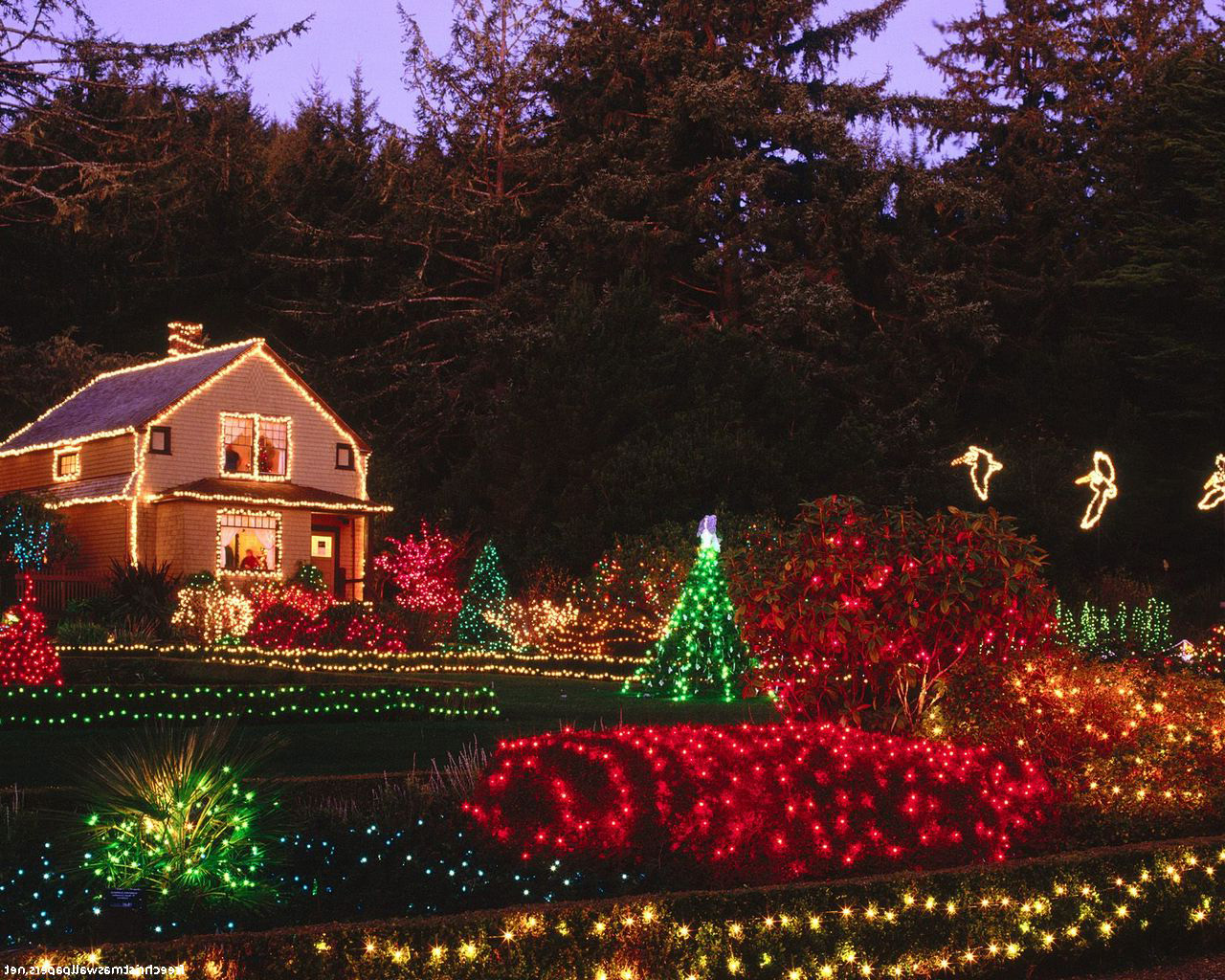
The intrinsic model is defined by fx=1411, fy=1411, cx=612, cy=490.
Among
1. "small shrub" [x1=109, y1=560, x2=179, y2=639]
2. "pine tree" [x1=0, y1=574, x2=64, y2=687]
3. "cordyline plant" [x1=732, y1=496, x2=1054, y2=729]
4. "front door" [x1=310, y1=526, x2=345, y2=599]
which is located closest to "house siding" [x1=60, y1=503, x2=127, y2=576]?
"small shrub" [x1=109, y1=560, x2=179, y2=639]

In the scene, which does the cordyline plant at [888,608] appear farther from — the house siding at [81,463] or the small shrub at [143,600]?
the house siding at [81,463]

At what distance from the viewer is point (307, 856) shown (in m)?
7.29

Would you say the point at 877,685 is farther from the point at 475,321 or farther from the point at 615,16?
the point at 615,16

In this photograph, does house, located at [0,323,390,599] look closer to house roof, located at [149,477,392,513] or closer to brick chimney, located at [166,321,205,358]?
house roof, located at [149,477,392,513]

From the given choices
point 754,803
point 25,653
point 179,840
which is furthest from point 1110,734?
point 25,653

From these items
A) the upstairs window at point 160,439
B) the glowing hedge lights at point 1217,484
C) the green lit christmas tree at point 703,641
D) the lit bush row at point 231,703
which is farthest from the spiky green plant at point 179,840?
the upstairs window at point 160,439

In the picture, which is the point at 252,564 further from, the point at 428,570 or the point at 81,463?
the point at 81,463

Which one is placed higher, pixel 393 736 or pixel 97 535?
pixel 97 535

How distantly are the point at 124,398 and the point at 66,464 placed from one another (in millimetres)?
2098

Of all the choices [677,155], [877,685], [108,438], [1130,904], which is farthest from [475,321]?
[1130,904]

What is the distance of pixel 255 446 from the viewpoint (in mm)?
32938

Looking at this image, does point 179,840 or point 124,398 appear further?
point 124,398

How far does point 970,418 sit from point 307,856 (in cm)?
3831

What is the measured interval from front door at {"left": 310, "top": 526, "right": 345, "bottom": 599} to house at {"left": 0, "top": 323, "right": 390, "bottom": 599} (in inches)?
1.3
